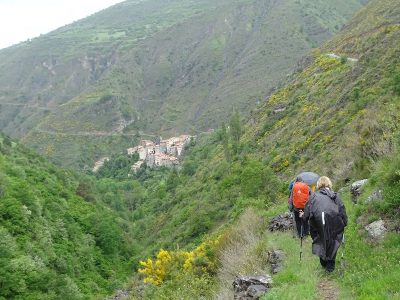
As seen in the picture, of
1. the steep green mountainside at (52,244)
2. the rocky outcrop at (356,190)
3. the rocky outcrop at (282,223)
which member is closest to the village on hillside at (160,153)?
the steep green mountainside at (52,244)

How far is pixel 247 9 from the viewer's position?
18450 cm

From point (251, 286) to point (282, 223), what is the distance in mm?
5031

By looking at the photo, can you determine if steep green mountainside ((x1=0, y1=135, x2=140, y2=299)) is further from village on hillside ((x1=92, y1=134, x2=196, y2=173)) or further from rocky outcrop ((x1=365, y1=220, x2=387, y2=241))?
village on hillside ((x1=92, y1=134, x2=196, y2=173))

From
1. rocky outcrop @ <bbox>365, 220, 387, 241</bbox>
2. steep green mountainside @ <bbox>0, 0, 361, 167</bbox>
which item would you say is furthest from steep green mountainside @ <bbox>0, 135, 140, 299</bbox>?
steep green mountainside @ <bbox>0, 0, 361, 167</bbox>

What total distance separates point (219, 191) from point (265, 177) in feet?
44.2

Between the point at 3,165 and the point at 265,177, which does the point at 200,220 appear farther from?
the point at 3,165

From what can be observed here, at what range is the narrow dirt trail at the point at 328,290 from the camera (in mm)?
7827

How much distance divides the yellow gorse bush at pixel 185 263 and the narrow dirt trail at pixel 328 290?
677 centimetres

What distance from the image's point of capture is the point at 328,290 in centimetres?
811

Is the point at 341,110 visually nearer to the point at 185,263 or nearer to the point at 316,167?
the point at 316,167

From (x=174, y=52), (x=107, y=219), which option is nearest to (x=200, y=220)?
(x=107, y=219)

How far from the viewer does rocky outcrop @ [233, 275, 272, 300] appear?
868 cm

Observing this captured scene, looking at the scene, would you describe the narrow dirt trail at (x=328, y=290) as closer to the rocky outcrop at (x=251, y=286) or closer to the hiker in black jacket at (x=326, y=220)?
the hiker in black jacket at (x=326, y=220)

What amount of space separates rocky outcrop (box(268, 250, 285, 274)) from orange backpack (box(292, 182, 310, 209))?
1477 mm
